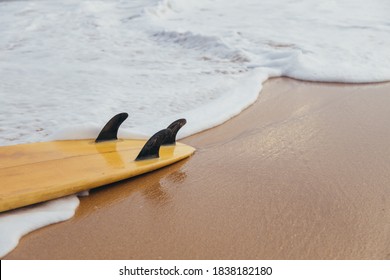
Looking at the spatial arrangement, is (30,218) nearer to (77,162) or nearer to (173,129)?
(77,162)

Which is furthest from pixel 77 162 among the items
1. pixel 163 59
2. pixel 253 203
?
pixel 163 59

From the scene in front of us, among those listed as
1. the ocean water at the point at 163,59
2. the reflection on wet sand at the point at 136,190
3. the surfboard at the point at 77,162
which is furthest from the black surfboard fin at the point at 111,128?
the reflection on wet sand at the point at 136,190

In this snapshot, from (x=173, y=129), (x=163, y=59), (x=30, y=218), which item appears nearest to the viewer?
(x=30, y=218)

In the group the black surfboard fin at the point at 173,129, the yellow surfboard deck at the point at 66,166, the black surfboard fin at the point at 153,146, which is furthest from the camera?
the black surfboard fin at the point at 173,129

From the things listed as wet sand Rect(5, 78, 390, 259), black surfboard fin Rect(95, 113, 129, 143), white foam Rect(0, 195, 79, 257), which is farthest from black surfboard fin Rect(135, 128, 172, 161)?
white foam Rect(0, 195, 79, 257)

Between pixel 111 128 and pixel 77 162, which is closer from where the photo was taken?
pixel 77 162

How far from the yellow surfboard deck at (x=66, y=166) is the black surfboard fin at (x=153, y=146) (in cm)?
3

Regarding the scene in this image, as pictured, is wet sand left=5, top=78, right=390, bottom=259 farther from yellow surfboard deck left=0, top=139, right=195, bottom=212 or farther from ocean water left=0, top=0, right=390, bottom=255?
ocean water left=0, top=0, right=390, bottom=255

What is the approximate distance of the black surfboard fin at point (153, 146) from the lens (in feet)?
8.29

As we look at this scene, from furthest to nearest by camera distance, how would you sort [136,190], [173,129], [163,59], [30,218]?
[163,59] < [173,129] < [136,190] < [30,218]

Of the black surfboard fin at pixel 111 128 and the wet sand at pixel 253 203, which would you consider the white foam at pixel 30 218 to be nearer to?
the wet sand at pixel 253 203

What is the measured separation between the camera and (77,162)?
8.02ft

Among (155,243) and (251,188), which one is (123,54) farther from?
(155,243)

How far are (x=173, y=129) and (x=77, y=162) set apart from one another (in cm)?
56
